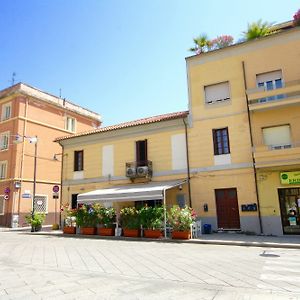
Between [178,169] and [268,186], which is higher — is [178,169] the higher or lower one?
the higher one

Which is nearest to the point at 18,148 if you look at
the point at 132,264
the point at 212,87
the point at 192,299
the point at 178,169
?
the point at 178,169

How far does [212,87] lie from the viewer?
1900 cm

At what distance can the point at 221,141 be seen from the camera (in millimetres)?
18109

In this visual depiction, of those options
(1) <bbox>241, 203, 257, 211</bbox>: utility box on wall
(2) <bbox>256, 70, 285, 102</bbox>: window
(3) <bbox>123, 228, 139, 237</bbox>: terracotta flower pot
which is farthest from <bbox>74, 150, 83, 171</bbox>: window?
(2) <bbox>256, 70, 285, 102</bbox>: window

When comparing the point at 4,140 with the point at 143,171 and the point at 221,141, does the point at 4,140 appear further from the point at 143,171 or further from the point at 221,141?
the point at 221,141

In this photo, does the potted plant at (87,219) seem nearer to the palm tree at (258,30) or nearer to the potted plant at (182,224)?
the potted plant at (182,224)

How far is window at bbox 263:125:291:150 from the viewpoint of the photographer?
16359mm

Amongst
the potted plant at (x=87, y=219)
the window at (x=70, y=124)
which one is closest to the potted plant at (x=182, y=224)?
the potted plant at (x=87, y=219)

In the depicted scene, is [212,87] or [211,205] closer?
[211,205]

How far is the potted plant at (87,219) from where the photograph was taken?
1827 centimetres

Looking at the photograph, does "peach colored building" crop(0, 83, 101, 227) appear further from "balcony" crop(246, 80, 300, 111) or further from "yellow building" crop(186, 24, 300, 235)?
"balcony" crop(246, 80, 300, 111)

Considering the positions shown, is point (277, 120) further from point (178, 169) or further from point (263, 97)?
point (178, 169)

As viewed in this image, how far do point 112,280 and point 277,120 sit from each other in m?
13.3

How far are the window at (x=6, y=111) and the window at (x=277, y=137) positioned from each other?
78.2 ft
